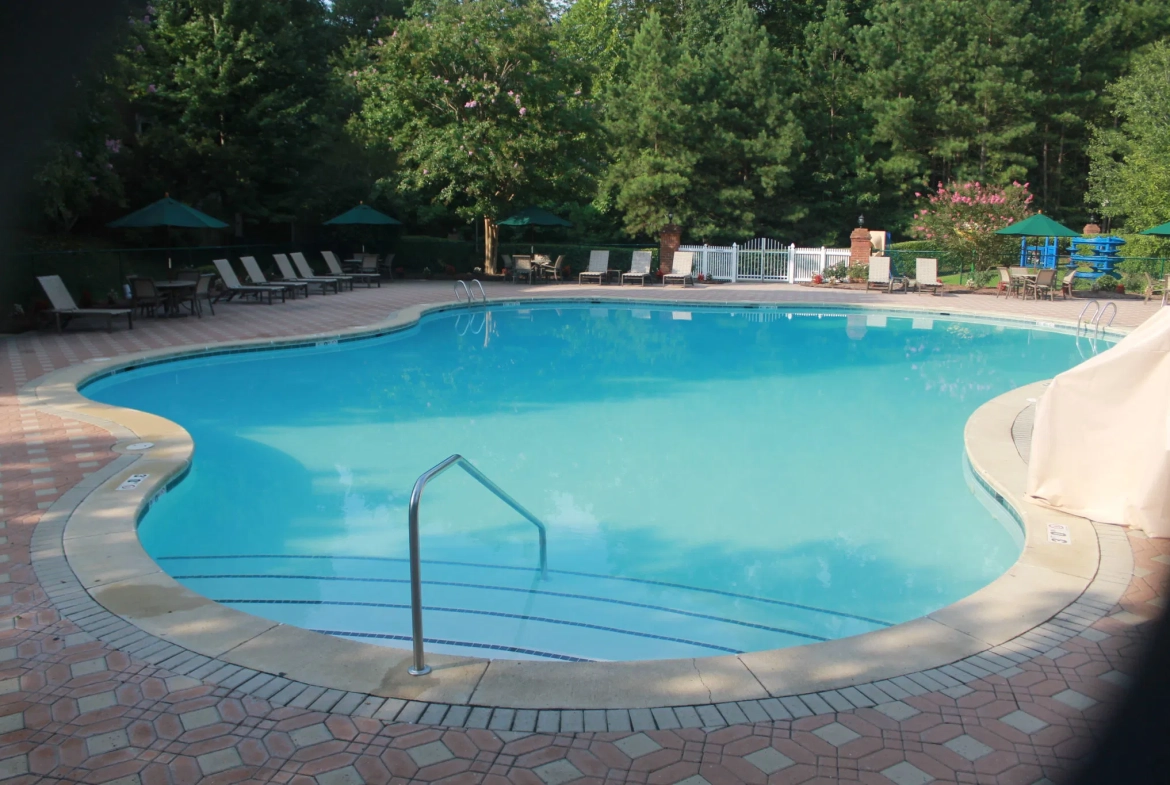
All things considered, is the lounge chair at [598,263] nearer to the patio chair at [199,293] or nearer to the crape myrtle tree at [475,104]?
the crape myrtle tree at [475,104]

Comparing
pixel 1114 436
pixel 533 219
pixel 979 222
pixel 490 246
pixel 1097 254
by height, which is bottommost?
pixel 1114 436

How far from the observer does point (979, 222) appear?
2316 cm

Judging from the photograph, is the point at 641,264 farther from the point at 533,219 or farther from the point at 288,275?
the point at 288,275

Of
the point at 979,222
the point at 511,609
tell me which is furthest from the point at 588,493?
the point at 979,222

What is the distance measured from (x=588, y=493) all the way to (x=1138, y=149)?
23.7m

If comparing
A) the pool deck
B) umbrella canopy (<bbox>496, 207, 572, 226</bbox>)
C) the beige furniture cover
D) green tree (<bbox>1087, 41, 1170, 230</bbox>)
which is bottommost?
the pool deck

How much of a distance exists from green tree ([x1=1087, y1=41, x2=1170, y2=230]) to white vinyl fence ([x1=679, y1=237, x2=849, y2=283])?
765cm

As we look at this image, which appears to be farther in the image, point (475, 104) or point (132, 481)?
point (475, 104)

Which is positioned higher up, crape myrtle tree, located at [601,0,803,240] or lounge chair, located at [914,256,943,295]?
crape myrtle tree, located at [601,0,803,240]

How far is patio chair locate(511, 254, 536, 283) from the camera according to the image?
24062 mm

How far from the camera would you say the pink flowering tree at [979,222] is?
2306 cm

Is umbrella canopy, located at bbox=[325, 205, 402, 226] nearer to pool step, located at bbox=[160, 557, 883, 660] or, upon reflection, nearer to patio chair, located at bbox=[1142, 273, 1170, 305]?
patio chair, located at bbox=[1142, 273, 1170, 305]

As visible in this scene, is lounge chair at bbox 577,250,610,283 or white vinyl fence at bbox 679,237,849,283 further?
white vinyl fence at bbox 679,237,849,283

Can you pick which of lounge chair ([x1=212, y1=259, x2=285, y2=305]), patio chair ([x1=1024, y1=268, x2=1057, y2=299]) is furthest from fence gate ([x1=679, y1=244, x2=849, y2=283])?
lounge chair ([x1=212, y1=259, x2=285, y2=305])
